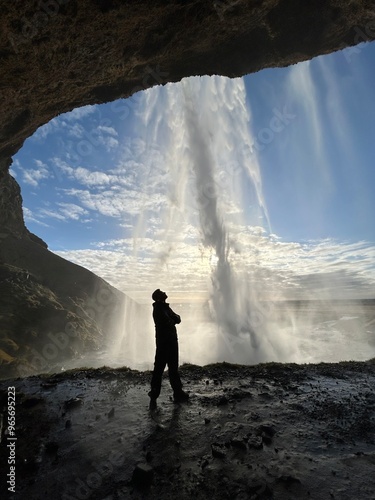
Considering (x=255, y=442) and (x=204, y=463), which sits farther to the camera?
(x=255, y=442)

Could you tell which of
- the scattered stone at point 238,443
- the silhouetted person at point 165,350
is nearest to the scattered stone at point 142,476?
the scattered stone at point 238,443

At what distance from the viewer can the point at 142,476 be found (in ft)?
13.0

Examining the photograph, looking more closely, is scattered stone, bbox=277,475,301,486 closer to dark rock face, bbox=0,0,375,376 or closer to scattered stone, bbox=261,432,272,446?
scattered stone, bbox=261,432,272,446

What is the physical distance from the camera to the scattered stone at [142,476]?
13.0 ft

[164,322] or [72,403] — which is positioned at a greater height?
[164,322]

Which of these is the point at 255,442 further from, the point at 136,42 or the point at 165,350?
the point at 136,42

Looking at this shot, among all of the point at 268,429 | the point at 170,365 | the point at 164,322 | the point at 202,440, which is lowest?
the point at 202,440

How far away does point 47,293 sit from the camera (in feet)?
171

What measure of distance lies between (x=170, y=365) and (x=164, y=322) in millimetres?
1126

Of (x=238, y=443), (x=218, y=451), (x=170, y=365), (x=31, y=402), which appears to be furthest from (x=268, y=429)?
(x=31, y=402)

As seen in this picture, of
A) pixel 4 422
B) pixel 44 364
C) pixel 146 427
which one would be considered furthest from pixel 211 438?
pixel 44 364

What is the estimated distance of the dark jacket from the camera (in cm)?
721

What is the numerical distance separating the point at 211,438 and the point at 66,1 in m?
14.1

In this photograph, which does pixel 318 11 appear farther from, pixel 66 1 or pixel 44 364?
pixel 44 364
